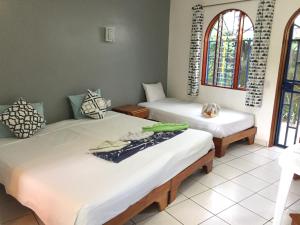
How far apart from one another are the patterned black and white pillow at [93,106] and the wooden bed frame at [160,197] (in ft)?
5.24

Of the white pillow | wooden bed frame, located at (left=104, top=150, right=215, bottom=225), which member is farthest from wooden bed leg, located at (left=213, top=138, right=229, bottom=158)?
the white pillow

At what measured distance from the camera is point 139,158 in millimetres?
2326

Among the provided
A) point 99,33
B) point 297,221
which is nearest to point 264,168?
point 297,221

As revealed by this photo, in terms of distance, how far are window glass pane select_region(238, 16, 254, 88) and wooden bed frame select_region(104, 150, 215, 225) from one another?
1918mm

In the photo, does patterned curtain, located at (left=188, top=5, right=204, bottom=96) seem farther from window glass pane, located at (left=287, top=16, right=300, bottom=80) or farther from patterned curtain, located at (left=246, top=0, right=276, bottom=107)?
window glass pane, located at (left=287, top=16, right=300, bottom=80)

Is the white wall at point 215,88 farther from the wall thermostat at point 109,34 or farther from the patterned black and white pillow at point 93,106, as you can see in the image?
the patterned black and white pillow at point 93,106

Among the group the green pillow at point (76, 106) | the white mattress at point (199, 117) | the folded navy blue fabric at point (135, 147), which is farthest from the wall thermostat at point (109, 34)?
the folded navy blue fabric at point (135, 147)

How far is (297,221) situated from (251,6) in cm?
323

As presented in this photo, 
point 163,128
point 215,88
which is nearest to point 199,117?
point 163,128

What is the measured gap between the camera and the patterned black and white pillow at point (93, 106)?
11.8ft

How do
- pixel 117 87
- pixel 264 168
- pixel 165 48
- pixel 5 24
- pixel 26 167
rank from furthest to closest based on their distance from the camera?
pixel 165 48
pixel 117 87
pixel 264 168
pixel 5 24
pixel 26 167

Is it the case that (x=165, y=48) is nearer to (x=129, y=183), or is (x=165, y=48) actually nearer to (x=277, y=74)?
(x=277, y=74)

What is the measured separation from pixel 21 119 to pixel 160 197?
5.74ft

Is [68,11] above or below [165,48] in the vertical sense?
above
